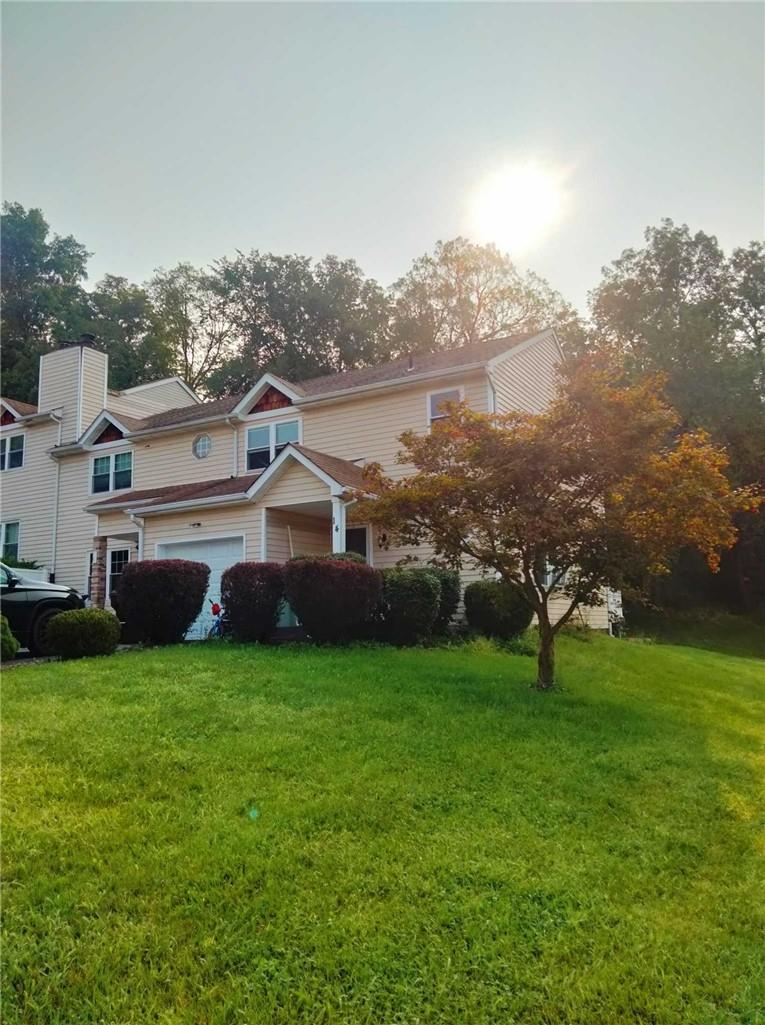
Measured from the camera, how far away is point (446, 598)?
43.1 feet

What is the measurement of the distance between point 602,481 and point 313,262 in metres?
33.9

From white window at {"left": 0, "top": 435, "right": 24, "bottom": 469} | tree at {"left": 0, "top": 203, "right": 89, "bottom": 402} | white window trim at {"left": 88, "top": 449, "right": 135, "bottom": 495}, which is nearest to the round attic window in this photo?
white window trim at {"left": 88, "top": 449, "right": 135, "bottom": 495}

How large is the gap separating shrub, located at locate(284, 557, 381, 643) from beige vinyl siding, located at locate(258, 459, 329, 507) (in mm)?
3572

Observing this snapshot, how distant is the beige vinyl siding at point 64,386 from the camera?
2256 cm

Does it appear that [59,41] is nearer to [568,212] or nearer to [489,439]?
[489,439]

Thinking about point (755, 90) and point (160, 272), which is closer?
point (755, 90)

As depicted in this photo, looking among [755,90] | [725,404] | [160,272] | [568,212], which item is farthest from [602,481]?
[160,272]

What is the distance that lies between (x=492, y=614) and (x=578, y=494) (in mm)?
5351

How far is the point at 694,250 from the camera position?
29.9 m

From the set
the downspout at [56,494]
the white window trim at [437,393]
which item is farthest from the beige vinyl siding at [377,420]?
the downspout at [56,494]

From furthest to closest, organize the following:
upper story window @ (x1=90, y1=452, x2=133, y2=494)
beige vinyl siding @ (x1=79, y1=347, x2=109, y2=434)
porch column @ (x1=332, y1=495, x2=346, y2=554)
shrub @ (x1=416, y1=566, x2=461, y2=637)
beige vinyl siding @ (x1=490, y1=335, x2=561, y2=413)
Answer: beige vinyl siding @ (x1=79, y1=347, x2=109, y2=434)
upper story window @ (x1=90, y1=452, x2=133, y2=494)
beige vinyl siding @ (x1=490, y1=335, x2=561, y2=413)
porch column @ (x1=332, y1=495, x2=346, y2=554)
shrub @ (x1=416, y1=566, x2=461, y2=637)

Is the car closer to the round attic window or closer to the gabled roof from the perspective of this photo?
the round attic window

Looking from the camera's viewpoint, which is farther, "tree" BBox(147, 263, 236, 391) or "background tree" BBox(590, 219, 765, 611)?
"tree" BBox(147, 263, 236, 391)

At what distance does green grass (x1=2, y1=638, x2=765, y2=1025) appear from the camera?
2672mm
